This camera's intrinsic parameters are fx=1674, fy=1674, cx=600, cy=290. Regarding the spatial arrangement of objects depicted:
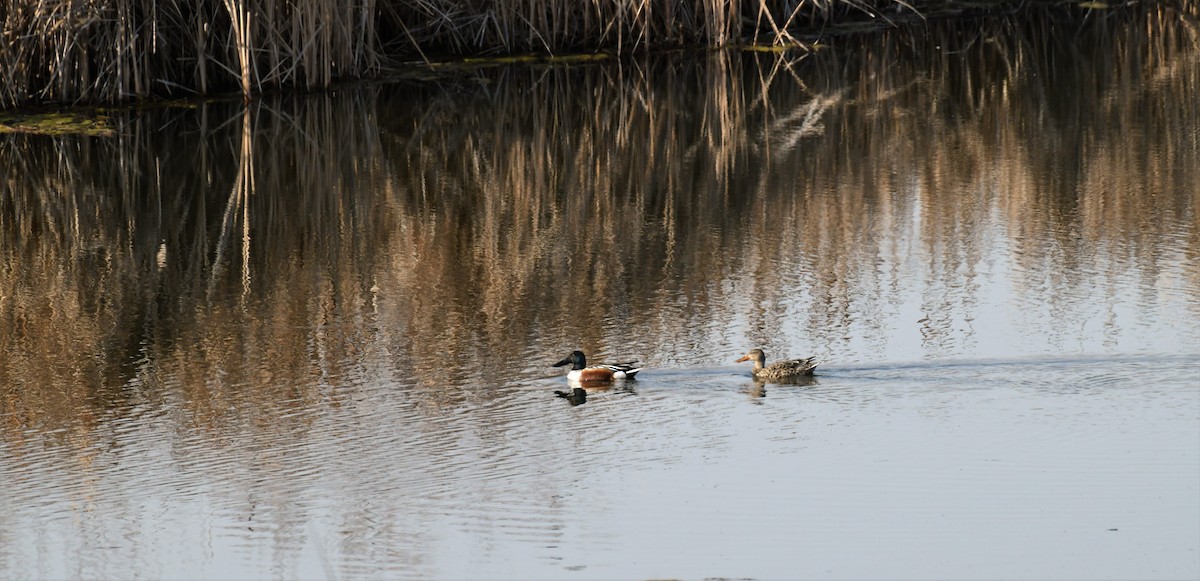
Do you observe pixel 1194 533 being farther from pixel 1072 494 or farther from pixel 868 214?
pixel 868 214

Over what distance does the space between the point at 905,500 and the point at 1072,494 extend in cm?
70

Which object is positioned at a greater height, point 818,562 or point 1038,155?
point 1038,155

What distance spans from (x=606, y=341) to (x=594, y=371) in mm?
918

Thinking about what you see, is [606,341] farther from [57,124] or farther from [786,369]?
[57,124]

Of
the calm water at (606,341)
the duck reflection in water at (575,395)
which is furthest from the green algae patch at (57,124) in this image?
the duck reflection in water at (575,395)

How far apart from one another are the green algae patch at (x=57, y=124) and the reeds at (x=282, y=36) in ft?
0.86

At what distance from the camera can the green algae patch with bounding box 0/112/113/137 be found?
16.5 metres

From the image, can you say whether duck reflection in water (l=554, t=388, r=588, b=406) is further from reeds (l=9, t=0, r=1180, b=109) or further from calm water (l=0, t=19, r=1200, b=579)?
reeds (l=9, t=0, r=1180, b=109)

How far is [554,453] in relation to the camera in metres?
7.82

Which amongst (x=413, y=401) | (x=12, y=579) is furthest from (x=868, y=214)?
(x=12, y=579)

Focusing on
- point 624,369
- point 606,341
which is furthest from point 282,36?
point 624,369

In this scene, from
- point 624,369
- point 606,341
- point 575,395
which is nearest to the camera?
point 575,395

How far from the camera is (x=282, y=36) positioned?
18.3 m

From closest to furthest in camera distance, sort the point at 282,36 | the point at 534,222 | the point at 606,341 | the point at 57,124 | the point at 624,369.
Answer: the point at 624,369 < the point at 606,341 < the point at 534,222 < the point at 57,124 < the point at 282,36
